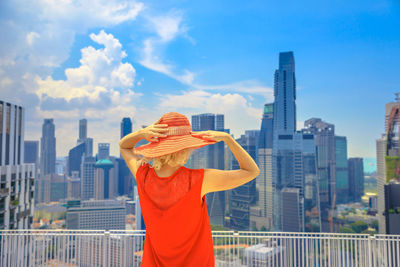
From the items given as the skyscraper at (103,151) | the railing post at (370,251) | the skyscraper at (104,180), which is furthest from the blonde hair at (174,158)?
the skyscraper at (103,151)

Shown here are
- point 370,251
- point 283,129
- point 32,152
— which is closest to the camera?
point 370,251

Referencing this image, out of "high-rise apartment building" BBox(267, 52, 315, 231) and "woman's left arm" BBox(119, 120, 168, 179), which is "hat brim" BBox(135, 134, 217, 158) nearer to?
"woman's left arm" BBox(119, 120, 168, 179)

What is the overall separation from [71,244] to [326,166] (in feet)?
122

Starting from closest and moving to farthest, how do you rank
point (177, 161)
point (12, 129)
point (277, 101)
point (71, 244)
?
point (177, 161), point (71, 244), point (12, 129), point (277, 101)

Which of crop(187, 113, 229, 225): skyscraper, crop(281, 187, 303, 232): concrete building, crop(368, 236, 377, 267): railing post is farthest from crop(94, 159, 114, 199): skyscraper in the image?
crop(368, 236, 377, 267): railing post

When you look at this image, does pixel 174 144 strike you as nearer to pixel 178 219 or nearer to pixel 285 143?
pixel 178 219

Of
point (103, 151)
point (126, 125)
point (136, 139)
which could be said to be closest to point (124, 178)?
point (103, 151)

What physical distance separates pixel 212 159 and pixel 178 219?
22.5m

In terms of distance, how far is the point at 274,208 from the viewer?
31125 millimetres

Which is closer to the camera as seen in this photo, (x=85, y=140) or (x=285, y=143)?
(x=85, y=140)

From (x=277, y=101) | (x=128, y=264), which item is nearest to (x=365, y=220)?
(x=277, y=101)

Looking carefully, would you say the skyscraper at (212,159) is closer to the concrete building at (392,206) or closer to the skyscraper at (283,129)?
the skyscraper at (283,129)

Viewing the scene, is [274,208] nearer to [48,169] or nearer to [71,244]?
[48,169]

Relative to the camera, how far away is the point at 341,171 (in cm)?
3584
